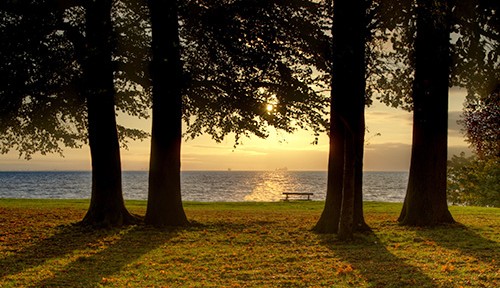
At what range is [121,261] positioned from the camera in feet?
38.7

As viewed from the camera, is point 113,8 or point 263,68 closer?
point 263,68

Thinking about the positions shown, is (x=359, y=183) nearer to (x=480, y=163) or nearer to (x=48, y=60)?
(x=48, y=60)

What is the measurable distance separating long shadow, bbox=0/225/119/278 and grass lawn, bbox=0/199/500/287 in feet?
0.07

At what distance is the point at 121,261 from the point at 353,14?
878cm

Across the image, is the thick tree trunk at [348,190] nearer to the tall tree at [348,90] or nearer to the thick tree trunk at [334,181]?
the tall tree at [348,90]

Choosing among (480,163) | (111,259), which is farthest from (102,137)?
(480,163)

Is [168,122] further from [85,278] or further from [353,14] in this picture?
[85,278]

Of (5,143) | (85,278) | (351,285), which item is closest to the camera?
(351,285)

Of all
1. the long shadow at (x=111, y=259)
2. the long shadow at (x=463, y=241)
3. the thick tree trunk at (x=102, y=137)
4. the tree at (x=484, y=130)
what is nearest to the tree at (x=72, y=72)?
the thick tree trunk at (x=102, y=137)

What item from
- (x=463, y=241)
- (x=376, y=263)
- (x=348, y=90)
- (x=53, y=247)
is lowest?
(x=53, y=247)

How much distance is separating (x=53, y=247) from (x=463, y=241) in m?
10.9

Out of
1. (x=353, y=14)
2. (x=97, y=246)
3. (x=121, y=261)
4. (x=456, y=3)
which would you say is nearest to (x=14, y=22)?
(x=97, y=246)

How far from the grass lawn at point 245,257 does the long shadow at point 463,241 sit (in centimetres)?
3

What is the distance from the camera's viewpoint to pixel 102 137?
1795 cm
